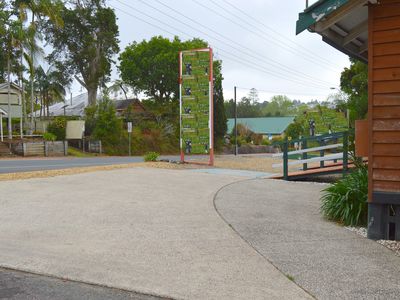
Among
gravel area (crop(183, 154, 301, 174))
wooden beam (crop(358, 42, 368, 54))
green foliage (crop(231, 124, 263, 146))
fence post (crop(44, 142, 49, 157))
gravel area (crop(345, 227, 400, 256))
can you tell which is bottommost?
gravel area (crop(345, 227, 400, 256))

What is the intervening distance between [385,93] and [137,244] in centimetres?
385

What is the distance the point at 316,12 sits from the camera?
588 cm

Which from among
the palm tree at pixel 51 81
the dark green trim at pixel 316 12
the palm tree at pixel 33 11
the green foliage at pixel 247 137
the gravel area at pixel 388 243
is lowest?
the gravel area at pixel 388 243

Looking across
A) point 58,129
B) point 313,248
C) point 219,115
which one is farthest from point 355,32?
point 219,115

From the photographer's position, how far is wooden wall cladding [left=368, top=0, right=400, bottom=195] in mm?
5926

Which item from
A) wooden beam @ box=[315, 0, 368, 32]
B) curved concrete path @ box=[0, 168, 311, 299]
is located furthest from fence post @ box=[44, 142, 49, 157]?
wooden beam @ box=[315, 0, 368, 32]

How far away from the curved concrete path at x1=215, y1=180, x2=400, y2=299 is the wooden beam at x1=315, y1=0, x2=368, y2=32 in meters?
2.97

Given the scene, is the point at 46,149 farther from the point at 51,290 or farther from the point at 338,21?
the point at 51,290

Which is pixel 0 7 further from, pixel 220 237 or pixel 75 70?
pixel 220 237

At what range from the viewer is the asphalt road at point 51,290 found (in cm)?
395

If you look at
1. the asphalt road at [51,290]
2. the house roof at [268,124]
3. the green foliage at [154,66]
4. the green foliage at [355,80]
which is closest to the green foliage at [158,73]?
the green foliage at [154,66]

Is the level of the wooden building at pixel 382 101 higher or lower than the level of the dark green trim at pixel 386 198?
higher

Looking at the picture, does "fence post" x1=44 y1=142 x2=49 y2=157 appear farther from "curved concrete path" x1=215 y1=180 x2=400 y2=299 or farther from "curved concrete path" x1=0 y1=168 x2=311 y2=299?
"curved concrete path" x1=215 y1=180 x2=400 y2=299

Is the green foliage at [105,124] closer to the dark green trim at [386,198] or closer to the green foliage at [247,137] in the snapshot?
the green foliage at [247,137]
